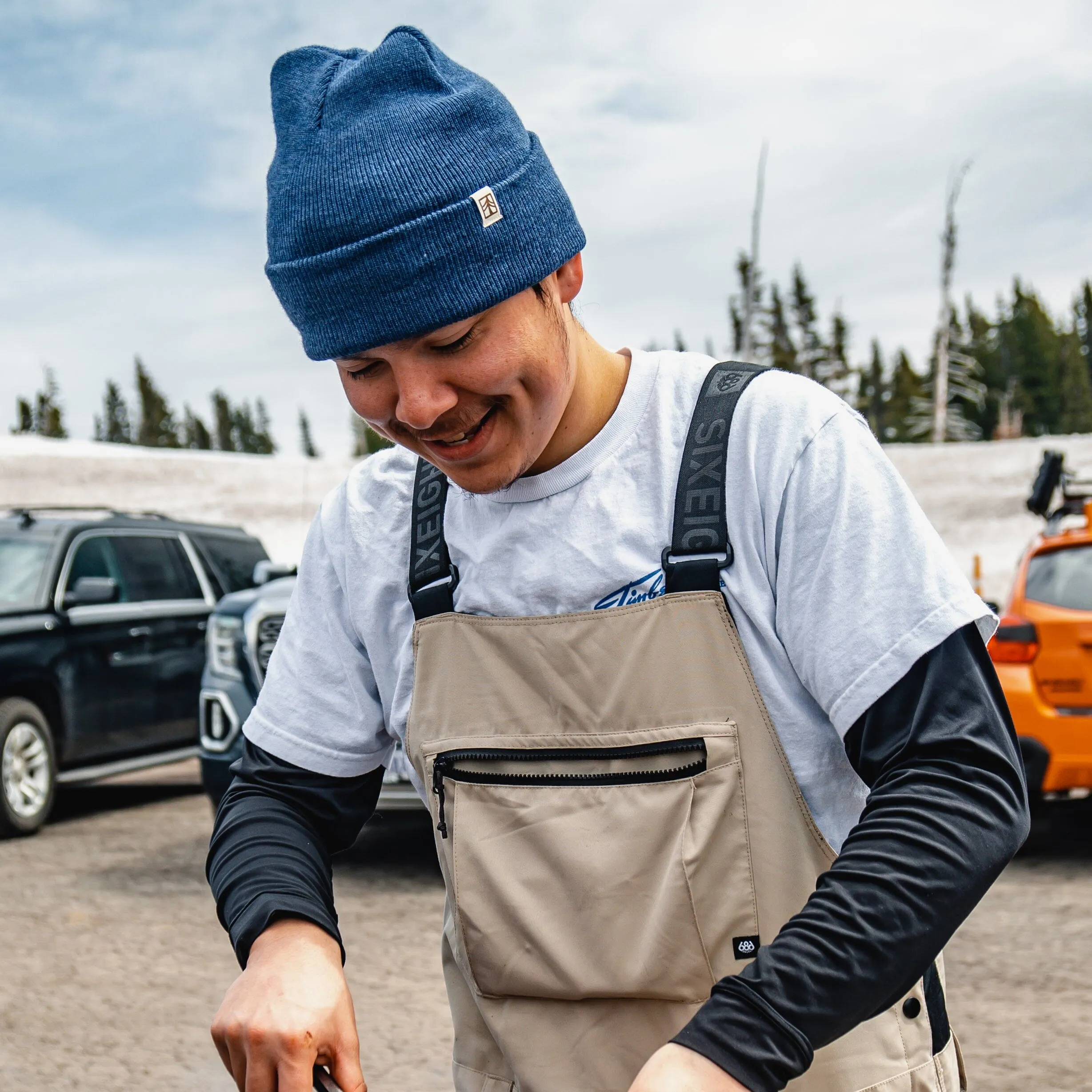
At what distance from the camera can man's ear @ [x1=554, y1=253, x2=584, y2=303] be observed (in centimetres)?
171

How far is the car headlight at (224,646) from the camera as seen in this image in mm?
7371

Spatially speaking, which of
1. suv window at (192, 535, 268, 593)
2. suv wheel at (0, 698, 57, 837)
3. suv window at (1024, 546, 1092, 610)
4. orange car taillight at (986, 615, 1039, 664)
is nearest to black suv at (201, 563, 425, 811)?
suv wheel at (0, 698, 57, 837)

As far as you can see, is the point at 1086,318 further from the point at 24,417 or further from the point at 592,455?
the point at 592,455

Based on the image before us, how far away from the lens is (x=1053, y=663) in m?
6.75

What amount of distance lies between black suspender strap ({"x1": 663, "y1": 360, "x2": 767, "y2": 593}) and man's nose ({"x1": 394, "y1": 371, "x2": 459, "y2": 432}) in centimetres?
27

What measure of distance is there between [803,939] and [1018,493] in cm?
3241

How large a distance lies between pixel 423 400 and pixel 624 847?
517mm

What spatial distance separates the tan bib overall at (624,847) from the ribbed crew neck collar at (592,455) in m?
0.11

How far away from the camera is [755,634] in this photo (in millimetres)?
1484

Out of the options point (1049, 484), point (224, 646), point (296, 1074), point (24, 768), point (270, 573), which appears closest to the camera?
point (296, 1074)

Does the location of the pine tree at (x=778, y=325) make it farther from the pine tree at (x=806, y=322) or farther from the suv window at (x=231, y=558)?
the suv window at (x=231, y=558)

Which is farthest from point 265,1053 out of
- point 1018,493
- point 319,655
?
point 1018,493

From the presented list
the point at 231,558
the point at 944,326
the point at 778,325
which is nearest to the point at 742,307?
the point at 778,325

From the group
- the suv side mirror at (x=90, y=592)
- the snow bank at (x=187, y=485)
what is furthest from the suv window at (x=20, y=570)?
the snow bank at (x=187, y=485)
